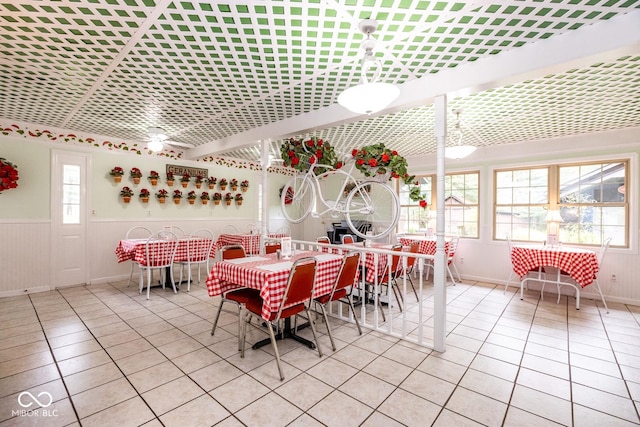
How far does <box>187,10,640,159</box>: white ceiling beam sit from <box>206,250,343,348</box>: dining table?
1661mm

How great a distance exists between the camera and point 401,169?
2.76 m

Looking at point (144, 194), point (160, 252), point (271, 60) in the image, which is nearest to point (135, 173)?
point (144, 194)

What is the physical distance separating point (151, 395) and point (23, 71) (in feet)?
10.2

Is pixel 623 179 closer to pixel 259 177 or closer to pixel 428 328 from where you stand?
pixel 428 328

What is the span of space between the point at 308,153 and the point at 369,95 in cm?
140

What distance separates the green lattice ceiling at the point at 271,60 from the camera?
1.90 metres

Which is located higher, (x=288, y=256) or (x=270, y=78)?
(x=270, y=78)

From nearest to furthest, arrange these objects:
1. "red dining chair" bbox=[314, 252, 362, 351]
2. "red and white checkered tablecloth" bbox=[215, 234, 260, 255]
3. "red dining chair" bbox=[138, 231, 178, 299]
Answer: "red dining chair" bbox=[314, 252, 362, 351], "red dining chair" bbox=[138, 231, 178, 299], "red and white checkered tablecloth" bbox=[215, 234, 260, 255]

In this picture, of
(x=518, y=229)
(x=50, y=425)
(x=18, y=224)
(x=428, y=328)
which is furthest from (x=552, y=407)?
(x=18, y=224)

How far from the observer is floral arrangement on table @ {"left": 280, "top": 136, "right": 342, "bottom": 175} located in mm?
3166

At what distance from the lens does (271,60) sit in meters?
2.50

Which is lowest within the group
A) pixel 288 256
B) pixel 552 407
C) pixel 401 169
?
pixel 552 407

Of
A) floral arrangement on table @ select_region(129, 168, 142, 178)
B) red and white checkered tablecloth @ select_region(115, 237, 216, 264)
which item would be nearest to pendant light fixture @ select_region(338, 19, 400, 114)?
red and white checkered tablecloth @ select_region(115, 237, 216, 264)

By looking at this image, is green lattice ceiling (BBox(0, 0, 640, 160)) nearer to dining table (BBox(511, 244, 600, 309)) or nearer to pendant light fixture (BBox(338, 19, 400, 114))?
pendant light fixture (BBox(338, 19, 400, 114))
